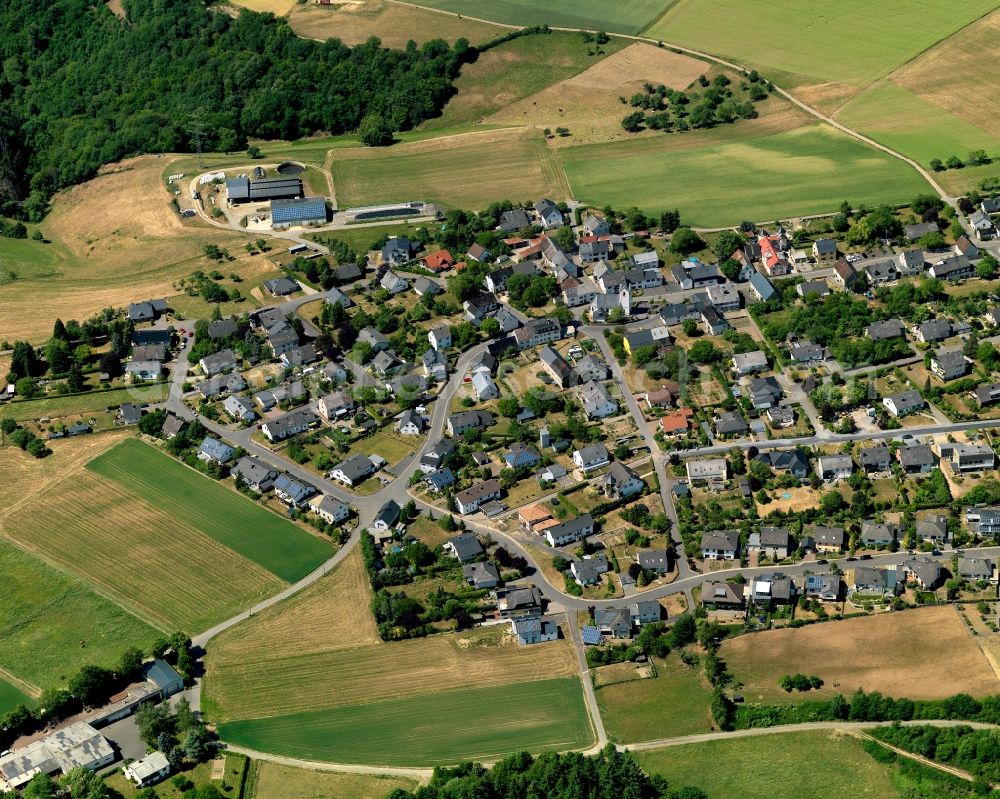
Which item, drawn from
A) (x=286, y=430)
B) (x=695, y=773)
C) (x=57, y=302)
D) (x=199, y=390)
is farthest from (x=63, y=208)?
(x=695, y=773)

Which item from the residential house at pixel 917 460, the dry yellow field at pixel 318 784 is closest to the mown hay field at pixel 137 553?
the dry yellow field at pixel 318 784

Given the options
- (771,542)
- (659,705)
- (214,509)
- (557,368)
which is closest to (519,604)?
(659,705)

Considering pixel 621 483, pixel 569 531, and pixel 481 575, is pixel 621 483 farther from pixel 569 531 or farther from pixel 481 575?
pixel 481 575

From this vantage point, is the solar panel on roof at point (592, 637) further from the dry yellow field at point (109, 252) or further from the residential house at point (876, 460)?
the dry yellow field at point (109, 252)

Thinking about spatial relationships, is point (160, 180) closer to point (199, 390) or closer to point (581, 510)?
point (199, 390)

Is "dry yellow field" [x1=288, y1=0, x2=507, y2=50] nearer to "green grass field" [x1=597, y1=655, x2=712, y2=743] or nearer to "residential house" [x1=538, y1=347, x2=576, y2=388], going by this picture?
"residential house" [x1=538, y1=347, x2=576, y2=388]

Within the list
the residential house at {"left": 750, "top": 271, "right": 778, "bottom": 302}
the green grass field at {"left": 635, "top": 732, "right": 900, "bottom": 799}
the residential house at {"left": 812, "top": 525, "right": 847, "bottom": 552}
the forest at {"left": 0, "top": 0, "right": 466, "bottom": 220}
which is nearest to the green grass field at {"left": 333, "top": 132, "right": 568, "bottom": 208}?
the forest at {"left": 0, "top": 0, "right": 466, "bottom": 220}
